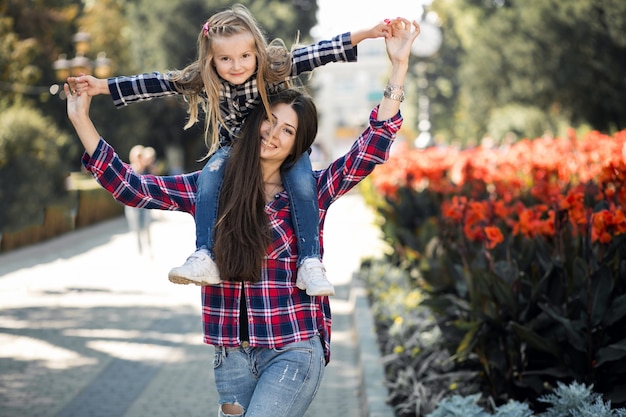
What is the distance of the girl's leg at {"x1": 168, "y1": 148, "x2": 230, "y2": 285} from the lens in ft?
9.73

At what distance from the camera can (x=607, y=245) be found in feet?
16.0

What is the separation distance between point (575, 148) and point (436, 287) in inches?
256

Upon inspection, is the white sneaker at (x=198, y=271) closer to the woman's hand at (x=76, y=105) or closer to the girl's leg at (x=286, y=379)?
the girl's leg at (x=286, y=379)

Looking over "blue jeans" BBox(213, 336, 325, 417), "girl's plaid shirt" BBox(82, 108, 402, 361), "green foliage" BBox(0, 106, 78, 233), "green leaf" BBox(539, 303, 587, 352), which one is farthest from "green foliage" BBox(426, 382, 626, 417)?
"green foliage" BBox(0, 106, 78, 233)

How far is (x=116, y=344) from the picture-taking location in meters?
8.29

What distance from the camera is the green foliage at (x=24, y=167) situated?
55.5ft

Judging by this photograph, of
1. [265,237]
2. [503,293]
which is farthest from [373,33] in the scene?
[503,293]

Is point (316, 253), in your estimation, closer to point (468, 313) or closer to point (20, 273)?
point (468, 313)

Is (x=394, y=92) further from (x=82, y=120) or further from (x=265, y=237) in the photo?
(x=82, y=120)

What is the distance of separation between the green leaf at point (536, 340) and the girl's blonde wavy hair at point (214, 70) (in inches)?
73.3

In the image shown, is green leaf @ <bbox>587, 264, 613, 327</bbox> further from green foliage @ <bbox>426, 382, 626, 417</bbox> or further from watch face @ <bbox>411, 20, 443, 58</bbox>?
watch face @ <bbox>411, 20, 443, 58</bbox>

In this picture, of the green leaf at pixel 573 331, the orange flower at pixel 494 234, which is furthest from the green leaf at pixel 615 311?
the orange flower at pixel 494 234

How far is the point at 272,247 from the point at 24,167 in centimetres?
1555

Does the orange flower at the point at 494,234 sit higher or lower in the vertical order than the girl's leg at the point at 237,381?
higher
